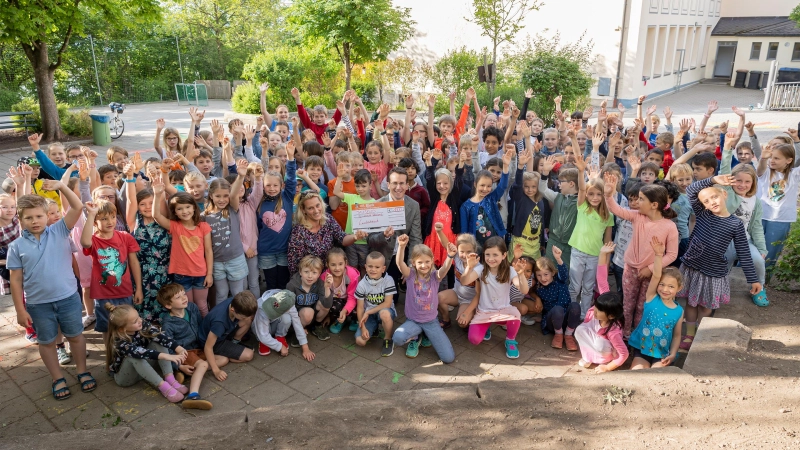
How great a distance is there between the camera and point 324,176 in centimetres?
696

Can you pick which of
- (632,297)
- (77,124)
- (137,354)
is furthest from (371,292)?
(77,124)

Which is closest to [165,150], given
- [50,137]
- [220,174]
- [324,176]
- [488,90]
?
[220,174]

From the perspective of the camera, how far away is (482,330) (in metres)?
5.34

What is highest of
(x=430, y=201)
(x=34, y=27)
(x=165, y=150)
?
(x=34, y=27)

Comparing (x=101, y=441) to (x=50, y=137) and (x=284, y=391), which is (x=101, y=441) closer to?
(x=284, y=391)

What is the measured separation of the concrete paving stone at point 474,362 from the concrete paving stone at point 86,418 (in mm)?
2886

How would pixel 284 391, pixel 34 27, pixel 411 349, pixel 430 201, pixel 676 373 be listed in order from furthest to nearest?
pixel 34 27
pixel 430 201
pixel 411 349
pixel 284 391
pixel 676 373

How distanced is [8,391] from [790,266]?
7146mm

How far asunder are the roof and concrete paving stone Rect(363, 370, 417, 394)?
122ft

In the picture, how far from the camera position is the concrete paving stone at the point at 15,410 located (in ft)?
13.7

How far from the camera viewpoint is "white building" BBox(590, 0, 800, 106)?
76.2 feet

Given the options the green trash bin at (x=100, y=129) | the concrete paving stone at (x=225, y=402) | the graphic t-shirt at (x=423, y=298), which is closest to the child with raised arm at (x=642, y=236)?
the graphic t-shirt at (x=423, y=298)

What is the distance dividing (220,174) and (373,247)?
90.1 inches

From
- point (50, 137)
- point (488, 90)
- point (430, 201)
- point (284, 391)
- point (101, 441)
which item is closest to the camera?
point (101, 441)
